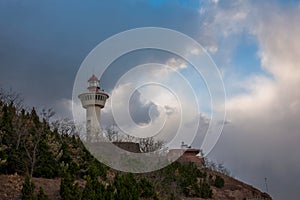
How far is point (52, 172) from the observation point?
1866 centimetres

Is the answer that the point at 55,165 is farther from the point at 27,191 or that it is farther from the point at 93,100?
the point at 93,100

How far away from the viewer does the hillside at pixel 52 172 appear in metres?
15.9

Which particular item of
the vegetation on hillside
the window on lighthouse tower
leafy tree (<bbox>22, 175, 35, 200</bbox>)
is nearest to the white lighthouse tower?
the window on lighthouse tower

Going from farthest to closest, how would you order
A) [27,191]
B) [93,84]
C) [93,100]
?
[93,84]
[93,100]
[27,191]

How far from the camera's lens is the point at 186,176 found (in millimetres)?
27188

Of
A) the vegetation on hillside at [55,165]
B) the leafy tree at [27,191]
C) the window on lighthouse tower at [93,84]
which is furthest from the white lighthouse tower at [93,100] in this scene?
the leafy tree at [27,191]

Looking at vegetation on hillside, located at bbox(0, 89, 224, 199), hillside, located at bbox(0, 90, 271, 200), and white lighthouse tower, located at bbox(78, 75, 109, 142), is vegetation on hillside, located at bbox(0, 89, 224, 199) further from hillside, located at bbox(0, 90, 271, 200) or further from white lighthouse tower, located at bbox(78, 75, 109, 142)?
white lighthouse tower, located at bbox(78, 75, 109, 142)

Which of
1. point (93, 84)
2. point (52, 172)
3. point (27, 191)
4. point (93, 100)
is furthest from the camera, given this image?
point (93, 84)

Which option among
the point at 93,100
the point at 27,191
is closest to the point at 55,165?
the point at 27,191

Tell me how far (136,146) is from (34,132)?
13.3 m

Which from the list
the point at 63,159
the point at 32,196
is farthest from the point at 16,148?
the point at 32,196

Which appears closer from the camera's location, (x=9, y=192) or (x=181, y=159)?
(x=9, y=192)

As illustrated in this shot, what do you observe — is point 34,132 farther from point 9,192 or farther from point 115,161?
point 115,161

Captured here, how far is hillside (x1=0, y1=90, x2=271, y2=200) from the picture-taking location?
15.9 meters
